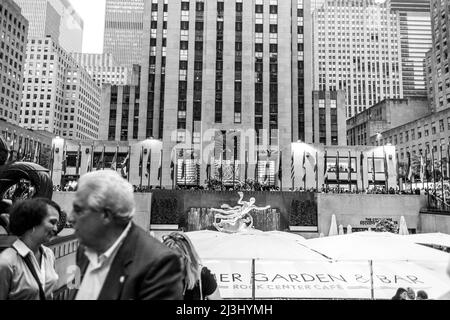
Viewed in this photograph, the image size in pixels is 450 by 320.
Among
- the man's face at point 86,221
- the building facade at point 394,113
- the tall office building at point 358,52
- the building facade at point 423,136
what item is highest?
the tall office building at point 358,52

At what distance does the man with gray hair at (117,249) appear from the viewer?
6.74ft

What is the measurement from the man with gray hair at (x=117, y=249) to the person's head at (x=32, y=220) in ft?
3.81

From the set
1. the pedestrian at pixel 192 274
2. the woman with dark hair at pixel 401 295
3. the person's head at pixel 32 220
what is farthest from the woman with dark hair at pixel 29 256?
the woman with dark hair at pixel 401 295

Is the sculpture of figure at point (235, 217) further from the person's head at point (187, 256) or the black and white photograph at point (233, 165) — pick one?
the person's head at point (187, 256)

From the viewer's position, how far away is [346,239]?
1212 centimetres

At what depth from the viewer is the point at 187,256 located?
13.9 ft

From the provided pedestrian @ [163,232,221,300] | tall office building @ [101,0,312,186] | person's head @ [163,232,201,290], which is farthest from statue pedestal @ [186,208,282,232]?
person's head @ [163,232,201,290]

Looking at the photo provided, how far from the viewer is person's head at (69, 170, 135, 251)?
2.19 m

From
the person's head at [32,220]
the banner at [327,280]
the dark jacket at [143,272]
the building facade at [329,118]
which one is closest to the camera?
the dark jacket at [143,272]

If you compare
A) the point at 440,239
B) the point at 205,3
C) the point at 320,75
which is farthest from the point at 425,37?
the point at 440,239

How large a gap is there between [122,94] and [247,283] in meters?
62.3

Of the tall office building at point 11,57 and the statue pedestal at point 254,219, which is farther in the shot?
the tall office building at point 11,57
